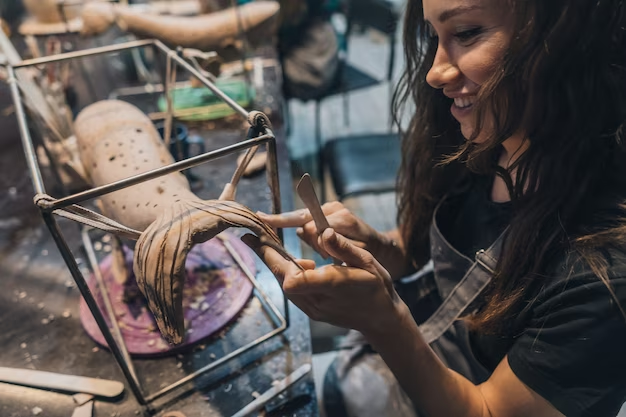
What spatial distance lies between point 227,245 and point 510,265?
0.53m

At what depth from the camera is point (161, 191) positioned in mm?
604

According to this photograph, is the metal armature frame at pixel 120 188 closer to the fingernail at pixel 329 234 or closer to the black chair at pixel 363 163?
the fingernail at pixel 329 234

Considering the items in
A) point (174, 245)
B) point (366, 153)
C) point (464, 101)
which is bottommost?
point (366, 153)

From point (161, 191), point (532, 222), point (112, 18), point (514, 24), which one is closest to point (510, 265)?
point (532, 222)

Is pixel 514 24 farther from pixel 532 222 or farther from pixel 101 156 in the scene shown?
pixel 101 156

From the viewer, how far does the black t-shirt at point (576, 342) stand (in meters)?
0.52

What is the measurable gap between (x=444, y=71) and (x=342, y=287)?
306 mm

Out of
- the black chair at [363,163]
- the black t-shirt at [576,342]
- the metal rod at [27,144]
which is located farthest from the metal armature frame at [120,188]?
the black chair at [363,163]

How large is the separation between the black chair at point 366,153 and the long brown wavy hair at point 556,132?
693 millimetres

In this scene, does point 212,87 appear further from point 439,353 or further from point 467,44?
point 439,353

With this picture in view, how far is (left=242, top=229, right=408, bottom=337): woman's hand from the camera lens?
0.49m

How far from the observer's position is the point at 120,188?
47 cm

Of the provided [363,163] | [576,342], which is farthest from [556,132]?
[363,163]

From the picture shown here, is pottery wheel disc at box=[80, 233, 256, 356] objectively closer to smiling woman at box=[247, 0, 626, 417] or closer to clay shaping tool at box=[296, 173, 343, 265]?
smiling woman at box=[247, 0, 626, 417]
